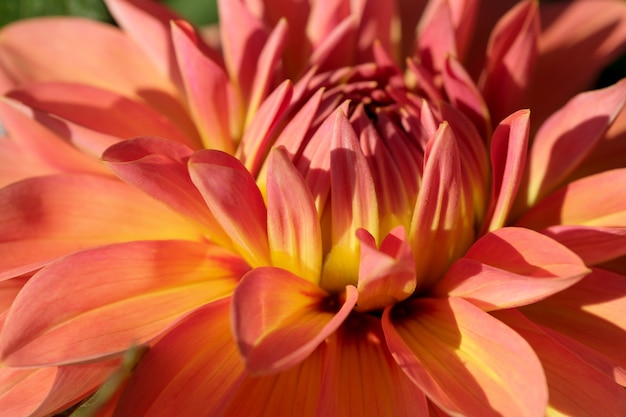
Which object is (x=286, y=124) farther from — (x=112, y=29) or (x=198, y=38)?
(x=112, y=29)

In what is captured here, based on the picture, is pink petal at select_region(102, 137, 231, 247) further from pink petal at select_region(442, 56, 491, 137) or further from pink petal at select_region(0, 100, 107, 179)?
pink petal at select_region(442, 56, 491, 137)

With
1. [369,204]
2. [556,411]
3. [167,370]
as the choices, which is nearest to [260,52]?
[369,204]

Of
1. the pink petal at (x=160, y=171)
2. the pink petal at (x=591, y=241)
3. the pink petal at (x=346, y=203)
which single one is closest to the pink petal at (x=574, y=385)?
the pink petal at (x=591, y=241)

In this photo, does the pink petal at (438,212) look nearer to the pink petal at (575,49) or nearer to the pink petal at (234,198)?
the pink petal at (234,198)

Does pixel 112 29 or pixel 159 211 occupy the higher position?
pixel 112 29

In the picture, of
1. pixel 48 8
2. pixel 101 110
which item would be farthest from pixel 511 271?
pixel 48 8

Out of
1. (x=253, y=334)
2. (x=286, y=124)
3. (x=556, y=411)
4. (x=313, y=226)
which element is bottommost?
(x=556, y=411)

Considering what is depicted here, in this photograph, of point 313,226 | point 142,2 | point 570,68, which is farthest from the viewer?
point 570,68

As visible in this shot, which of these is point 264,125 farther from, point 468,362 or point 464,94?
point 468,362
